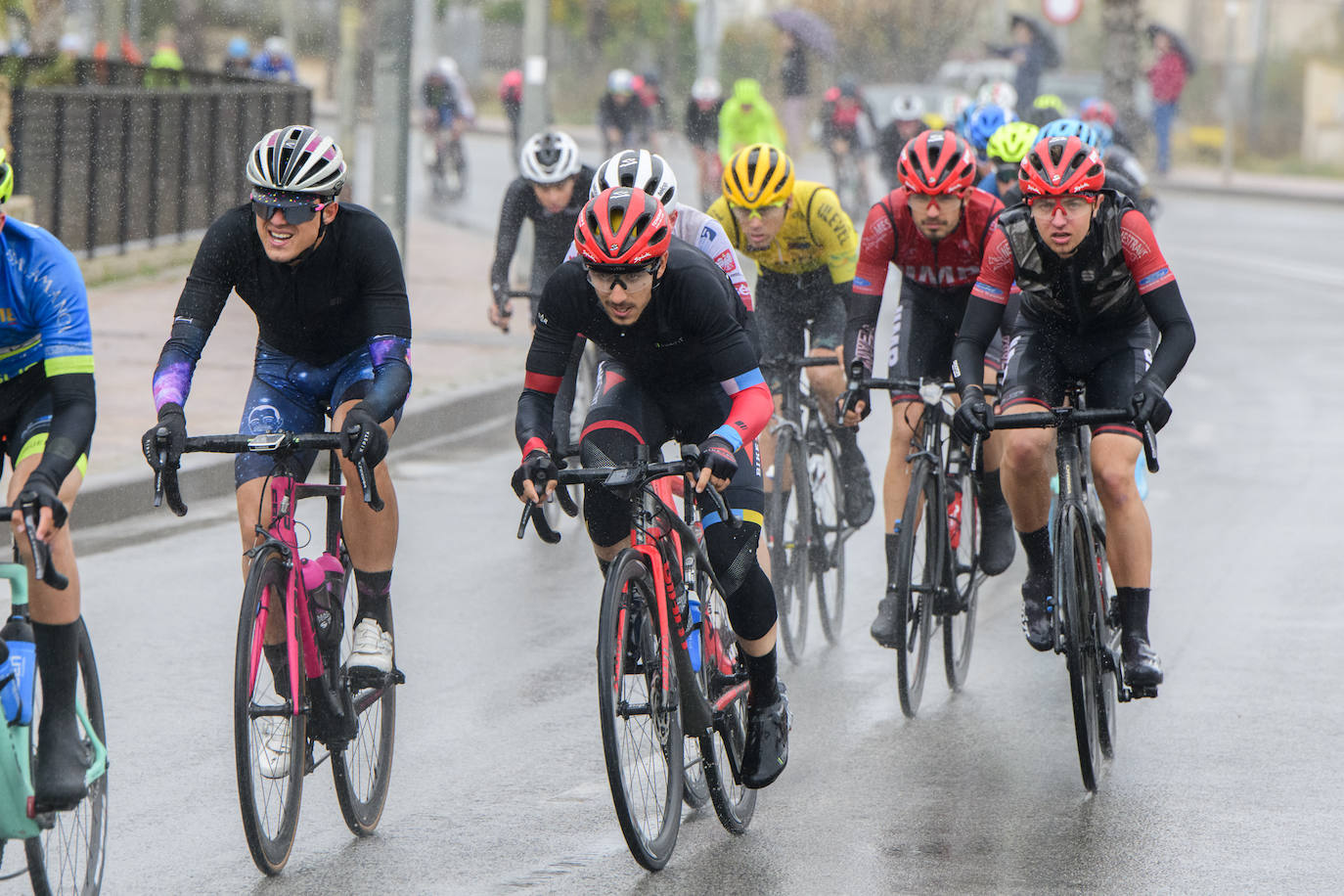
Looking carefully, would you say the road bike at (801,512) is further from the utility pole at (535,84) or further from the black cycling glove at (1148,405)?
the utility pole at (535,84)

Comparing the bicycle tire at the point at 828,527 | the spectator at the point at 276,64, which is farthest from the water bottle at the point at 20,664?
the spectator at the point at 276,64

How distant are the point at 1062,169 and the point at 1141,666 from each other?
1567mm

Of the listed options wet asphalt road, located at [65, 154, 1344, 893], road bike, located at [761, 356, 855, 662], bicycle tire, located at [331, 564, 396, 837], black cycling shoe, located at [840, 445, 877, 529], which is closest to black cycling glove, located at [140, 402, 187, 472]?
bicycle tire, located at [331, 564, 396, 837]

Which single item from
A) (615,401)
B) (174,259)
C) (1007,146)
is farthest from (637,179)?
(174,259)

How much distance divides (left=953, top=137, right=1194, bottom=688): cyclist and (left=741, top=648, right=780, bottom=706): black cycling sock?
1018 mm

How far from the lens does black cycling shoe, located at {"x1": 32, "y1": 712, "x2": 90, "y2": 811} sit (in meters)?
4.54

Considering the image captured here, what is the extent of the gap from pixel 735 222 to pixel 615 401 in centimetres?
264

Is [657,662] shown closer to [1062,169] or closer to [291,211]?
[291,211]

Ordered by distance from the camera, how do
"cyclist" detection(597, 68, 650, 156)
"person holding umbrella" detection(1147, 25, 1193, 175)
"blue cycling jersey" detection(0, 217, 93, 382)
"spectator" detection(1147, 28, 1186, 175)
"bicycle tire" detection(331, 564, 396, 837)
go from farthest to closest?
"spectator" detection(1147, 28, 1186, 175) < "person holding umbrella" detection(1147, 25, 1193, 175) < "cyclist" detection(597, 68, 650, 156) < "bicycle tire" detection(331, 564, 396, 837) < "blue cycling jersey" detection(0, 217, 93, 382)

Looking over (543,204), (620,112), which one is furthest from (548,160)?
(620,112)

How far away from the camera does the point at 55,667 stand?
468cm

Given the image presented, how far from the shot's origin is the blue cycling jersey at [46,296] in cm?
464

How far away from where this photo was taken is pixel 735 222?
8141 millimetres

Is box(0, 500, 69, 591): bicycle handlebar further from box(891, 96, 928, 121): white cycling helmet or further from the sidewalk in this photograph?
box(891, 96, 928, 121): white cycling helmet
